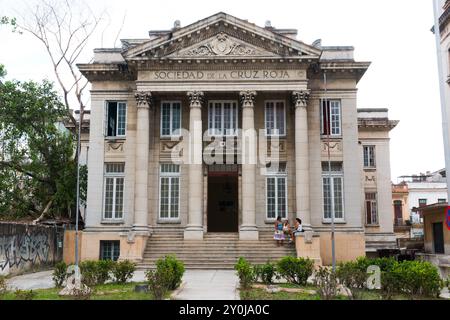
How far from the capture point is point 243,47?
98.0ft

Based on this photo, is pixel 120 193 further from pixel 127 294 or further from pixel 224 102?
pixel 127 294

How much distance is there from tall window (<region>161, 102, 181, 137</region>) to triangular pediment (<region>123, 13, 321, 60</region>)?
10.6ft

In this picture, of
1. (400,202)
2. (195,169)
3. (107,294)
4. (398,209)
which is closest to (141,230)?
(195,169)

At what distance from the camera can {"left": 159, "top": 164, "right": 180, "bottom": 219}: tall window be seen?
3050 centimetres

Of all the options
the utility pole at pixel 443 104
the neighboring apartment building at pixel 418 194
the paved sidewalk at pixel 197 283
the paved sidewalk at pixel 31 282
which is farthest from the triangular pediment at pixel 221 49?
the neighboring apartment building at pixel 418 194

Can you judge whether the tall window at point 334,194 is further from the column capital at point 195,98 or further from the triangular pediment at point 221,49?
the column capital at point 195,98

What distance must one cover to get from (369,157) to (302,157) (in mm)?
15739

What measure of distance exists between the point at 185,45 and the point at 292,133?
26.7 ft

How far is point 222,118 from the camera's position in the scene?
31219 mm

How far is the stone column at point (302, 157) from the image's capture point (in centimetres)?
2870

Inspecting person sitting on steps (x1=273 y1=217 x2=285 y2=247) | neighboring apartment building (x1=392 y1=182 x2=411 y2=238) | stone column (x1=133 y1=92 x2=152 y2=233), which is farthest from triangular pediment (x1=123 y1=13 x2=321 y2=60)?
neighboring apartment building (x1=392 y1=182 x2=411 y2=238)

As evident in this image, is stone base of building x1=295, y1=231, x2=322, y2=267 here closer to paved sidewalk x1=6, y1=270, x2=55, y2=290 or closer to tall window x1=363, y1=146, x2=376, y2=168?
paved sidewalk x1=6, y1=270, x2=55, y2=290

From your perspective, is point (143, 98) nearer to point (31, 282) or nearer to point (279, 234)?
point (279, 234)
